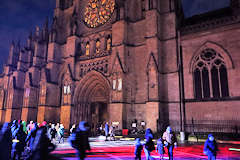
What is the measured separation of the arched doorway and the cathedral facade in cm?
13

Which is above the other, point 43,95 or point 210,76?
point 210,76

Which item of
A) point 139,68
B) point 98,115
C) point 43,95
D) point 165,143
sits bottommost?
point 165,143

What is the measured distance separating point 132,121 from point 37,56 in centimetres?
1938

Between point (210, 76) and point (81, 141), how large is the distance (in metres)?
16.6

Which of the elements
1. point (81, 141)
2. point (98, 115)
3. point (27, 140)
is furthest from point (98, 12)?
point (81, 141)

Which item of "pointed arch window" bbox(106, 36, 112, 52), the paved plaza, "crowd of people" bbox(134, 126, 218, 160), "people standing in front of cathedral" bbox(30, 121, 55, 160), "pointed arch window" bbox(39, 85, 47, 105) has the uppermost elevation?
"pointed arch window" bbox(106, 36, 112, 52)

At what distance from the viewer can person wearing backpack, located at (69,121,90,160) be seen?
13.9 feet

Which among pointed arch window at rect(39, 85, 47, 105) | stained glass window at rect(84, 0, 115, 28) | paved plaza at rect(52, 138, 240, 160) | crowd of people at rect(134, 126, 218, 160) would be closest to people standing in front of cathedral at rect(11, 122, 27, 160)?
paved plaza at rect(52, 138, 240, 160)

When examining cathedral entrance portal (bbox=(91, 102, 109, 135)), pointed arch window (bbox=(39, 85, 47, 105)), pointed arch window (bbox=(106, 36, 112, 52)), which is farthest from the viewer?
pointed arch window (bbox=(39, 85, 47, 105))

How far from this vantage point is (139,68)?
829 inches

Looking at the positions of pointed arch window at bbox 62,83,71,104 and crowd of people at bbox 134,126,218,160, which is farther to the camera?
pointed arch window at bbox 62,83,71,104

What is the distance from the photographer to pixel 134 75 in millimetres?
21031

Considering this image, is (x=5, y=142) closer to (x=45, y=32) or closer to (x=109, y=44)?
(x=109, y=44)

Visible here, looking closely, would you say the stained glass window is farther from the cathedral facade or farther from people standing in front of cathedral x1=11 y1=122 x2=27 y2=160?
people standing in front of cathedral x1=11 y1=122 x2=27 y2=160
